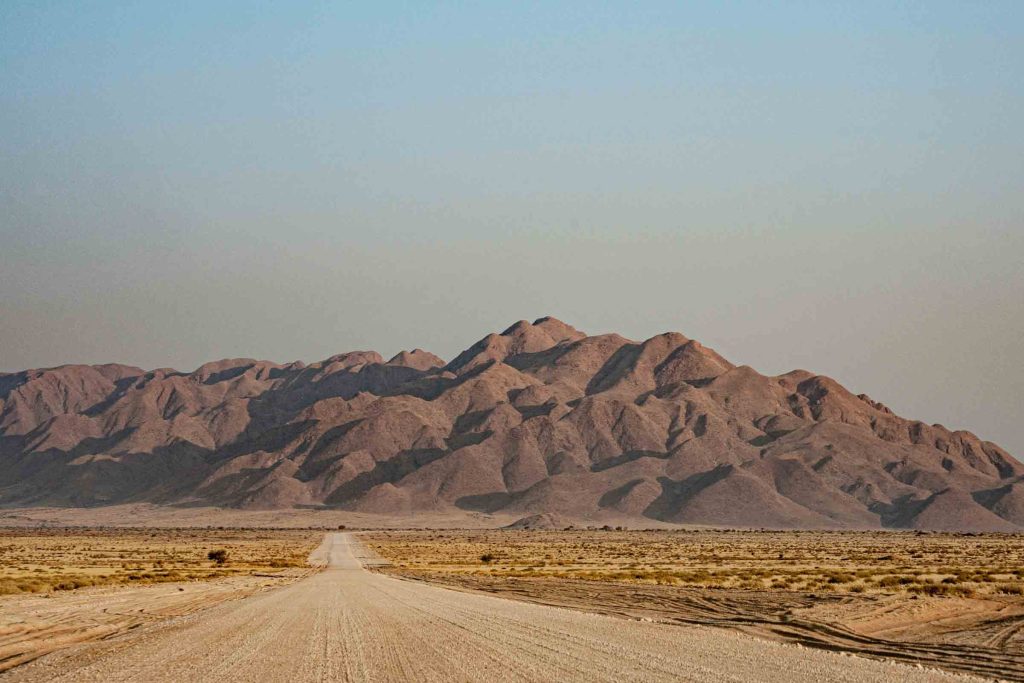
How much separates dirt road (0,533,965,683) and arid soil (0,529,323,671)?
243cm

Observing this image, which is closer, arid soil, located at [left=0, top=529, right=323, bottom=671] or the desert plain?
the desert plain

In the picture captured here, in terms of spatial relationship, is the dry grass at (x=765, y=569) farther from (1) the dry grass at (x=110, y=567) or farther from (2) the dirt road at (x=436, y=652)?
(2) the dirt road at (x=436, y=652)

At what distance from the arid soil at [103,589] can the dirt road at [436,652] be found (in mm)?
2432

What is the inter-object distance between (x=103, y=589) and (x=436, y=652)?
92.3ft

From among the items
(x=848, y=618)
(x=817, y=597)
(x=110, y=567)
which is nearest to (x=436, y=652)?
(x=848, y=618)

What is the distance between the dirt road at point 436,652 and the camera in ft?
60.4

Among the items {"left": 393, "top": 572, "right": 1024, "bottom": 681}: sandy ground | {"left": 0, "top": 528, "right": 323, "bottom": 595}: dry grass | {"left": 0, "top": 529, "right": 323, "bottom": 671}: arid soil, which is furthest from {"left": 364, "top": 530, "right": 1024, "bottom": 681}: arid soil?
{"left": 0, "top": 528, "right": 323, "bottom": 595}: dry grass

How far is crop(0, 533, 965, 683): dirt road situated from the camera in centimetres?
1841

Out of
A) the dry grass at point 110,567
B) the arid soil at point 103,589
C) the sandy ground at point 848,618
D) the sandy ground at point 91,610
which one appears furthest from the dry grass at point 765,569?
the sandy ground at point 91,610

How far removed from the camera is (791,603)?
116 ft

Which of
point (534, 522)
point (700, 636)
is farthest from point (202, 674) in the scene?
point (534, 522)

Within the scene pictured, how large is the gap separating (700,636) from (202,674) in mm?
11280

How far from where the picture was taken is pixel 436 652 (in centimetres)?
2130

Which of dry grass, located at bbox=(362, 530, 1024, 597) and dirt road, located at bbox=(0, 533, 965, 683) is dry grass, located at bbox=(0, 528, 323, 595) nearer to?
dry grass, located at bbox=(362, 530, 1024, 597)
